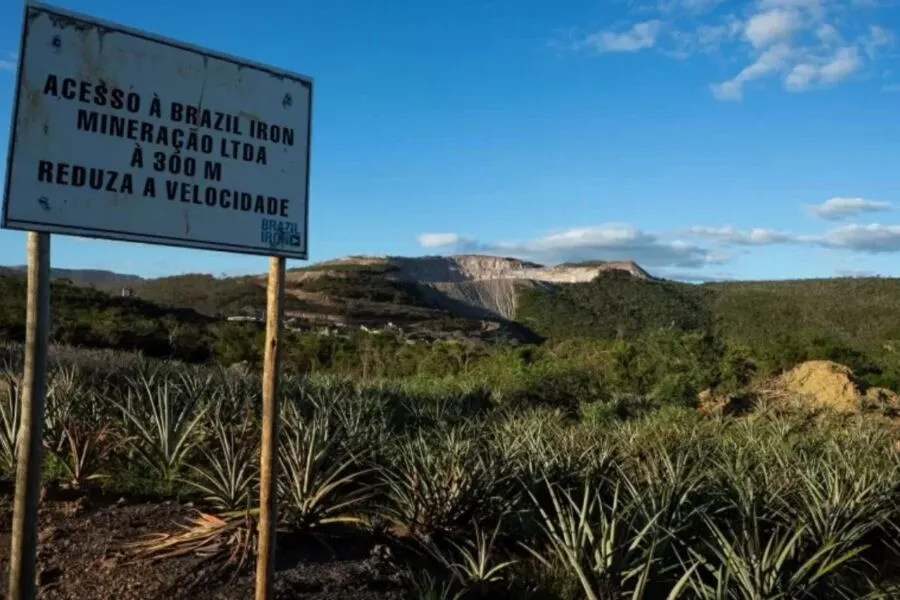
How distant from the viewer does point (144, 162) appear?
354 cm

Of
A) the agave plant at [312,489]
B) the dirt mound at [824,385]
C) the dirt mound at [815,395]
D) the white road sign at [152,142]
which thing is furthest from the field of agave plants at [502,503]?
the dirt mound at [824,385]

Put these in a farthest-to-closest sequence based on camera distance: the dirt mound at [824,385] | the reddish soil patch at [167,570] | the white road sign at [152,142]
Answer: the dirt mound at [824,385] < the reddish soil patch at [167,570] < the white road sign at [152,142]

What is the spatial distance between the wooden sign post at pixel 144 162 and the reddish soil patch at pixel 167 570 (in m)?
0.88

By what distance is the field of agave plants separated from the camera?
4.96 m

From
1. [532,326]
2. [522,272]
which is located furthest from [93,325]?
[522,272]

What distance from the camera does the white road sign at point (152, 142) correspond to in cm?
330

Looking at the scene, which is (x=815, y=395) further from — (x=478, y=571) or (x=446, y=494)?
(x=478, y=571)

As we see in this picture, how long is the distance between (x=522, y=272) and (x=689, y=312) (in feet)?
132

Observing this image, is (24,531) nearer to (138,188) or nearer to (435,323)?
(138,188)

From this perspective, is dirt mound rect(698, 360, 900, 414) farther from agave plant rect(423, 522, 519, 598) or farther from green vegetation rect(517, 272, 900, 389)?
green vegetation rect(517, 272, 900, 389)

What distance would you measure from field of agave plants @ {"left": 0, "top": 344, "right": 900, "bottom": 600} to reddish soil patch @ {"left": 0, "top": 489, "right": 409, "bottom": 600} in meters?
0.04

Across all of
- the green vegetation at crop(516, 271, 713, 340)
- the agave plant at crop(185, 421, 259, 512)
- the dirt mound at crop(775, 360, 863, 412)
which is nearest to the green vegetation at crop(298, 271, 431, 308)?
Answer: the green vegetation at crop(516, 271, 713, 340)

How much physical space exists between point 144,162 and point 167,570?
2254 mm

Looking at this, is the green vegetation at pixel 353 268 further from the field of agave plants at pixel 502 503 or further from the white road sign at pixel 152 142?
the white road sign at pixel 152 142
